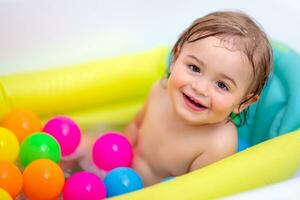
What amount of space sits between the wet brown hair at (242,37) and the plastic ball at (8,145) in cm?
46

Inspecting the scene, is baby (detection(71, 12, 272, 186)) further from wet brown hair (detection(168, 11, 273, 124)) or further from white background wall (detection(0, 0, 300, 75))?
white background wall (detection(0, 0, 300, 75))

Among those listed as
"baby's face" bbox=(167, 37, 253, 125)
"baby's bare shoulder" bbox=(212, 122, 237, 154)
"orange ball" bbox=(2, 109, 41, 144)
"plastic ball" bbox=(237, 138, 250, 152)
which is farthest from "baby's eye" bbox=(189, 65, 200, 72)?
"orange ball" bbox=(2, 109, 41, 144)

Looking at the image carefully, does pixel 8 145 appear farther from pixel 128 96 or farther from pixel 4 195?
pixel 128 96

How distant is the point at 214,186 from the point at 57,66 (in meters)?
0.74

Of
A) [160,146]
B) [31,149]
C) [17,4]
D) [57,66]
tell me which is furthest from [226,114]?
[17,4]

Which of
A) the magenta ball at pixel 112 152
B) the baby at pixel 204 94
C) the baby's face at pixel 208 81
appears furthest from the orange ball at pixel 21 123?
the baby's face at pixel 208 81

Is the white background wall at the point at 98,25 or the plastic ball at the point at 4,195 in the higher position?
the white background wall at the point at 98,25

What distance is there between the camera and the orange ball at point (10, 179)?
1.23m

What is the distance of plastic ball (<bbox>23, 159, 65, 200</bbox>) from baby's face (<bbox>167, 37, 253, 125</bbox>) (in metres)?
0.31

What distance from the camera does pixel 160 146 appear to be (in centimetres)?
148

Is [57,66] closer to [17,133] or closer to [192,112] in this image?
[17,133]

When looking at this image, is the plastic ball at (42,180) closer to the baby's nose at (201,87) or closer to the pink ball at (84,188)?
the pink ball at (84,188)

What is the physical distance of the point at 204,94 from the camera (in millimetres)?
1280

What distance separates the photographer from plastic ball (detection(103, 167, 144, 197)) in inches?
53.4
